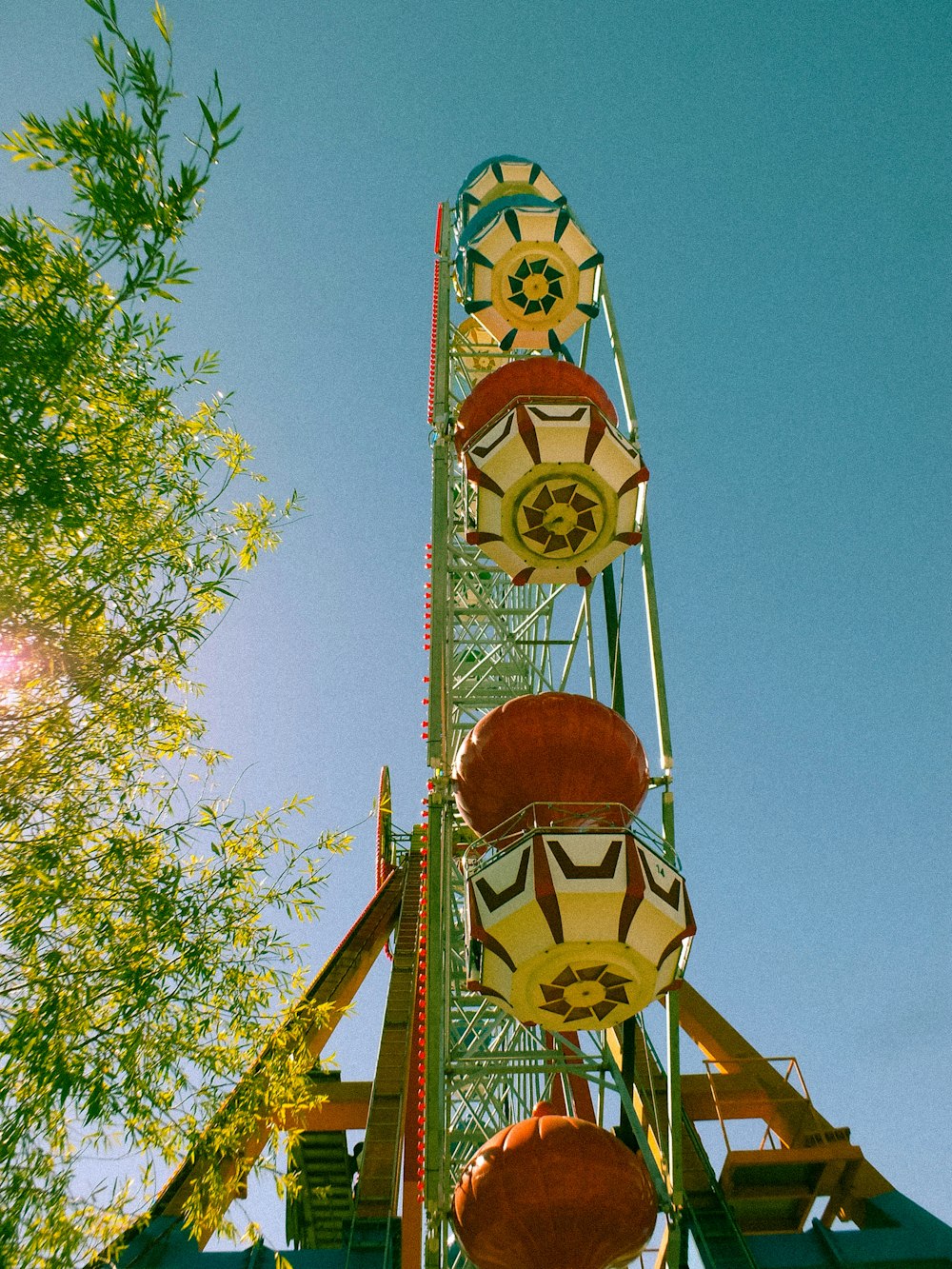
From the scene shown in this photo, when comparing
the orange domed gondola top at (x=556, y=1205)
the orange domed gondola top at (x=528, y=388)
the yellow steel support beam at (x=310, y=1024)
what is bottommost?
the orange domed gondola top at (x=556, y=1205)

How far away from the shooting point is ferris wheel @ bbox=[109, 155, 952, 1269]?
8.30m

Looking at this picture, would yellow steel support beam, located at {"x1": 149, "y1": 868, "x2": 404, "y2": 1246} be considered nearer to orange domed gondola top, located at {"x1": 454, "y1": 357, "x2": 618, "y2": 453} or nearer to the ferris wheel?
the ferris wheel

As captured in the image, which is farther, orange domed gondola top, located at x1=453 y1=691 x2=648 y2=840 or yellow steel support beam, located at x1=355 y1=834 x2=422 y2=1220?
yellow steel support beam, located at x1=355 y1=834 x2=422 y2=1220

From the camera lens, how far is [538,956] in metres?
8.33

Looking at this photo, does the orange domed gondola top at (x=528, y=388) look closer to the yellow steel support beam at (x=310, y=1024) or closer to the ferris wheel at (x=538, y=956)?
the ferris wheel at (x=538, y=956)

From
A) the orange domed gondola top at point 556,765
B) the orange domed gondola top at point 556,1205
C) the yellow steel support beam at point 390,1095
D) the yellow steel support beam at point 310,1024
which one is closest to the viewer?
the yellow steel support beam at point 310,1024

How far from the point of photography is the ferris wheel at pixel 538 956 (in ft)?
27.2

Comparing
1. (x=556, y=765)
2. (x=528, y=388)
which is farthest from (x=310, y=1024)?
(x=528, y=388)

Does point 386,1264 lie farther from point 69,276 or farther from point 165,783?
point 69,276

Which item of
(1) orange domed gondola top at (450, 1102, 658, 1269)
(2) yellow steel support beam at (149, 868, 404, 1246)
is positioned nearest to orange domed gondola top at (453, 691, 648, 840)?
(2) yellow steel support beam at (149, 868, 404, 1246)

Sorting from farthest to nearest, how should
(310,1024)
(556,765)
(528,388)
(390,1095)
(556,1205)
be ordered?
(310,1024) → (390,1095) → (528,388) → (556,765) → (556,1205)

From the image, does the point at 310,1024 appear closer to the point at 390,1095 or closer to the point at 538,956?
the point at 390,1095

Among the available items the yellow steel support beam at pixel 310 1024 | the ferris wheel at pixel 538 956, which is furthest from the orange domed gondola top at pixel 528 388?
the yellow steel support beam at pixel 310 1024

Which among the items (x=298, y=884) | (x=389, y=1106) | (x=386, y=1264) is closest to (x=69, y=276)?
(x=298, y=884)
